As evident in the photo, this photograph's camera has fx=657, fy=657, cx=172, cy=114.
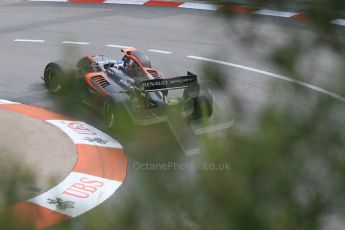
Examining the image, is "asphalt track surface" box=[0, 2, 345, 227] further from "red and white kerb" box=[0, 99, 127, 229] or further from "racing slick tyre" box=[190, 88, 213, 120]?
"red and white kerb" box=[0, 99, 127, 229]

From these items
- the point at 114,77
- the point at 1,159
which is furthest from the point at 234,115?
the point at 114,77

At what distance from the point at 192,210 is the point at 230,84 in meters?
0.42

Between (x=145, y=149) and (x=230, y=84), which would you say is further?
(x=230, y=84)

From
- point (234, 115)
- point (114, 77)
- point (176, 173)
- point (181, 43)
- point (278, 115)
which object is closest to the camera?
point (278, 115)

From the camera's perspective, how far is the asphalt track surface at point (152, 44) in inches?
81.7

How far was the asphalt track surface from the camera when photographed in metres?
2.08

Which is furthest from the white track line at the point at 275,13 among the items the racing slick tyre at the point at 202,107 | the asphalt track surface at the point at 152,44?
the racing slick tyre at the point at 202,107

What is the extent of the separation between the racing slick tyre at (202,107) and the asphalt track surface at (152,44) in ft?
0.23

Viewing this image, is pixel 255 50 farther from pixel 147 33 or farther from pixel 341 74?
pixel 147 33

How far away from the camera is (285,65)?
6.89 ft

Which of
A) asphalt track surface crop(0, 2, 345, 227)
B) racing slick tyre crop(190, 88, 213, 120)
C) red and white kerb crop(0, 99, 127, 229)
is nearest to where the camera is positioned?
racing slick tyre crop(190, 88, 213, 120)

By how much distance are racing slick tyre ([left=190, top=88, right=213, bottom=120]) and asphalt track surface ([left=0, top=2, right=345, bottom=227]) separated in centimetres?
7

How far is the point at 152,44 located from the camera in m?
15.2

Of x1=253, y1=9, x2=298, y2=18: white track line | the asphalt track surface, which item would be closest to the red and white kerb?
the asphalt track surface
